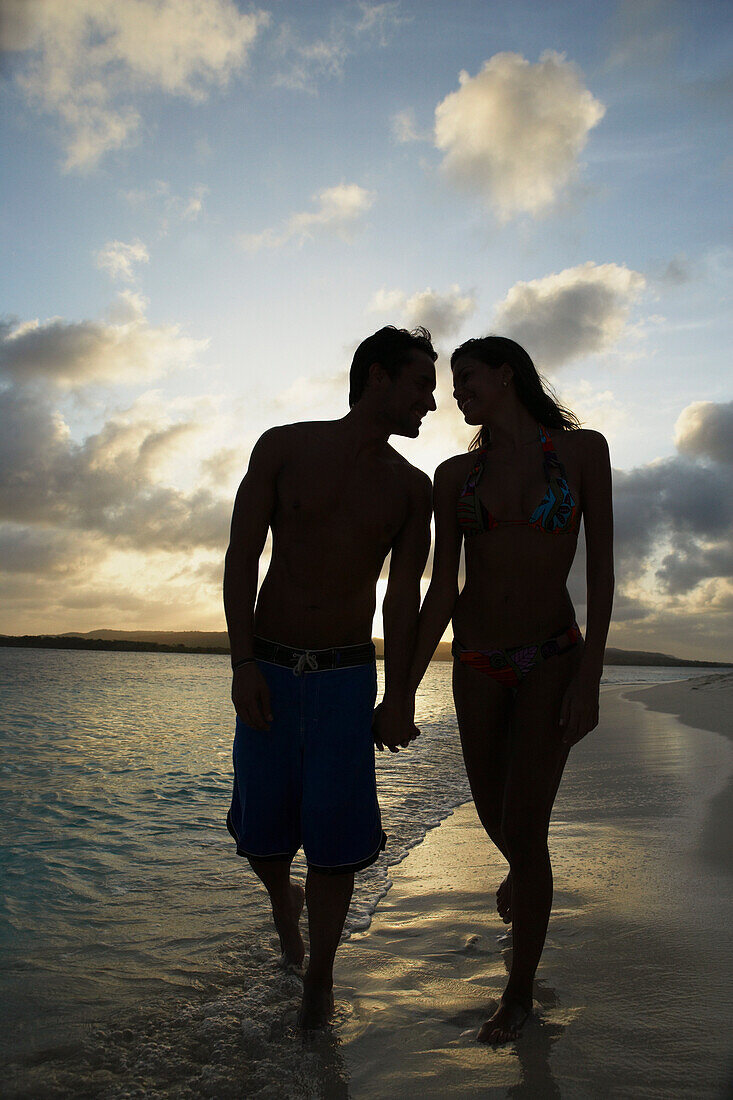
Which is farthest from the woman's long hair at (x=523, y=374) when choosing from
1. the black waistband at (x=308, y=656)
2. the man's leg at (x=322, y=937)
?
the man's leg at (x=322, y=937)

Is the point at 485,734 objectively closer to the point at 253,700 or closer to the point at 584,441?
the point at 253,700

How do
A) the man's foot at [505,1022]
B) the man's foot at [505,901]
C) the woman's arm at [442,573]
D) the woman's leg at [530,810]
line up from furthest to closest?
the man's foot at [505,901] < the woman's arm at [442,573] < the woman's leg at [530,810] < the man's foot at [505,1022]

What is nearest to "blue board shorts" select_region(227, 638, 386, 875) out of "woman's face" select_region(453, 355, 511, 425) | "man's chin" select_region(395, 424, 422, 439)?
"man's chin" select_region(395, 424, 422, 439)

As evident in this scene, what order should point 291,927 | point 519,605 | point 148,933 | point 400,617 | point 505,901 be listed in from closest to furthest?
point 519,605, point 400,617, point 291,927, point 505,901, point 148,933

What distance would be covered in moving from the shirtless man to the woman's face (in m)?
0.14

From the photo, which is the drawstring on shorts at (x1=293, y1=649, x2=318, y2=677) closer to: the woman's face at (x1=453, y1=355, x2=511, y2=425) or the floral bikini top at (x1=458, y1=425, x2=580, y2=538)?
the floral bikini top at (x1=458, y1=425, x2=580, y2=538)

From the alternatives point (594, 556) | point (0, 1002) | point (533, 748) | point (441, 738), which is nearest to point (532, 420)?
point (594, 556)

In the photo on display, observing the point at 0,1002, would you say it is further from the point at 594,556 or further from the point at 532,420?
the point at 532,420

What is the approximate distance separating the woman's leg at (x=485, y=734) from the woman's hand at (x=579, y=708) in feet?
0.75

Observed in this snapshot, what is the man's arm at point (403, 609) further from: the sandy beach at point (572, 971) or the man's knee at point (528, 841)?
the sandy beach at point (572, 971)

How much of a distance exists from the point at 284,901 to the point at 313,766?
28.0 inches

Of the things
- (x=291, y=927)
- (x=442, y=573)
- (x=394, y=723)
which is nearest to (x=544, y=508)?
(x=442, y=573)

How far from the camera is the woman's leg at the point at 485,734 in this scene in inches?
105

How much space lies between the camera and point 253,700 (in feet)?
8.48
